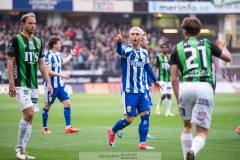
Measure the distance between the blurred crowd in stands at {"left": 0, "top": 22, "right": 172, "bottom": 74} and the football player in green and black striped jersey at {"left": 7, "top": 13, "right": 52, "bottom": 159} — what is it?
100ft

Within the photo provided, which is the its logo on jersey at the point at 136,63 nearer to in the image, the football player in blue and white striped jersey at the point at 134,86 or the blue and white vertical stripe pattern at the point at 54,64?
the football player in blue and white striped jersey at the point at 134,86

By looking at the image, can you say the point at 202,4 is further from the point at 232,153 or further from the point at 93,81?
the point at 232,153

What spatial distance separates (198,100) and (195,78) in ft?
1.14

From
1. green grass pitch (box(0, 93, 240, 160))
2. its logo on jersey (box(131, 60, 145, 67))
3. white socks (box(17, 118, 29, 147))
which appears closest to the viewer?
white socks (box(17, 118, 29, 147))

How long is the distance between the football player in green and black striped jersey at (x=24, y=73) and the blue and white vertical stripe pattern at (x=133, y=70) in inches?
79.6

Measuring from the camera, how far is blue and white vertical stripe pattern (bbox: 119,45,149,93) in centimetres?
1270

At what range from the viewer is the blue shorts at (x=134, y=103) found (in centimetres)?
1261

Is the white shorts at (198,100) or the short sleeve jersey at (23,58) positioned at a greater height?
the short sleeve jersey at (23,58)

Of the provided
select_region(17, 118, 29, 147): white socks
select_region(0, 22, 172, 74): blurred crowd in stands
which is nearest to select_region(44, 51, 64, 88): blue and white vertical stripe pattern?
select_region(17, 118, 29, 147): white socks

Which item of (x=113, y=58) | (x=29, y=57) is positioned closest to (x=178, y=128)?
(x=29, y=57)

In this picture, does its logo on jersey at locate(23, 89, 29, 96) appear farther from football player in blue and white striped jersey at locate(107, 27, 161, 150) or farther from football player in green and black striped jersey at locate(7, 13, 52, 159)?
football player in blue and white striped jersey at locate(107, 27, 161, 150)

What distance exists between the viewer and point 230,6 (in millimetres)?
52969

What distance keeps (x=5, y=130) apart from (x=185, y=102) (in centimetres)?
838

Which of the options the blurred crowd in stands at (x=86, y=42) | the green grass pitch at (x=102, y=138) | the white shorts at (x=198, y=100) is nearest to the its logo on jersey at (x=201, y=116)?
the white shorts at (x=198, y=100)
